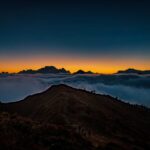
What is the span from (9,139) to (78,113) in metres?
72.7

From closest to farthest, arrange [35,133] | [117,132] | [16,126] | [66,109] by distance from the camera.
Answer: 1. [35,133]
2. [16,126]
3. [117,132]
4. [66,109]

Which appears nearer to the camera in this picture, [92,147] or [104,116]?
[92,147]

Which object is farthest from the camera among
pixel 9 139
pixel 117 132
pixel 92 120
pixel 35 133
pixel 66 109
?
pixel 66 109

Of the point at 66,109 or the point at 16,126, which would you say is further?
the point at 66,109

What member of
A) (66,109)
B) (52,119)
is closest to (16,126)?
(52,119)

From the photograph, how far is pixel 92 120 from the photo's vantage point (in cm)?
9050

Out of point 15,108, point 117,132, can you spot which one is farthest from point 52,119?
point 15,108

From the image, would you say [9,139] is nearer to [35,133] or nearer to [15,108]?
[35,133]

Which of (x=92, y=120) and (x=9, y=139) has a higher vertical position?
(x=9, y=139)

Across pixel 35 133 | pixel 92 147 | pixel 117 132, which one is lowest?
pixel 117 132

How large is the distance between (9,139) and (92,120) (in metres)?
68.9

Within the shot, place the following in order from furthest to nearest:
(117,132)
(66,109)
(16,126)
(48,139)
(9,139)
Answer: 1. (66,109)
2. (117,132)
3. (16,126)
4. (48,139)
5. (9,139)

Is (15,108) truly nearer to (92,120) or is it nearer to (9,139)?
(92,120)

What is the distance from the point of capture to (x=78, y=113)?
95438mm
